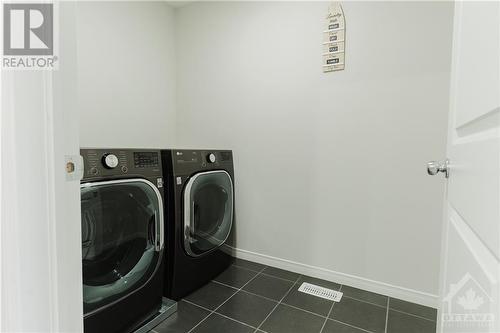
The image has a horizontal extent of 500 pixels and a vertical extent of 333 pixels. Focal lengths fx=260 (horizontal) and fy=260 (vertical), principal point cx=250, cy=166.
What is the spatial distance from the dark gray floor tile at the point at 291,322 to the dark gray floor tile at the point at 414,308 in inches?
21.8

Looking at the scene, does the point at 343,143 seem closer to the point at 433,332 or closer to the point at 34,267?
the point at 433,332

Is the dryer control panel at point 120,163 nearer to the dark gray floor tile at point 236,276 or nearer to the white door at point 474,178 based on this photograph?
the dark gray floor tile at point 236,276

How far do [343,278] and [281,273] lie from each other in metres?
0.49

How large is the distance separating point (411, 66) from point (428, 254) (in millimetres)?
1245

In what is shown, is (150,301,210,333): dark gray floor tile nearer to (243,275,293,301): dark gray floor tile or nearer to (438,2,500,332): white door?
(243,275,293,301): dark gray floor tile

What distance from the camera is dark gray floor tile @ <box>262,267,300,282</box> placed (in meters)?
2.11

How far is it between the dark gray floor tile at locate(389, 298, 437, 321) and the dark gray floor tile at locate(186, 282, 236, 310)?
3.62 feet

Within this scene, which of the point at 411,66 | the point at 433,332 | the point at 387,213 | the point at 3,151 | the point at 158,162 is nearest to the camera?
the point at 3,151

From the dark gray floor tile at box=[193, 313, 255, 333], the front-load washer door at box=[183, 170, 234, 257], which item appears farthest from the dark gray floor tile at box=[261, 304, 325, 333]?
the front-load washer door at box=[183, 170, 234, 257]

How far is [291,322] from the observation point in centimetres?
156

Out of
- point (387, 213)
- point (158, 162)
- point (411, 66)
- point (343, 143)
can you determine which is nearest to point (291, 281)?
point (387, 213)

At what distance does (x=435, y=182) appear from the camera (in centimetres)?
169

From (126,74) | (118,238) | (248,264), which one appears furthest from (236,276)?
(126,74)

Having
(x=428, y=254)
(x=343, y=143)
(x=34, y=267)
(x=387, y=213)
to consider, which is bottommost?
(x=428, y=254)
